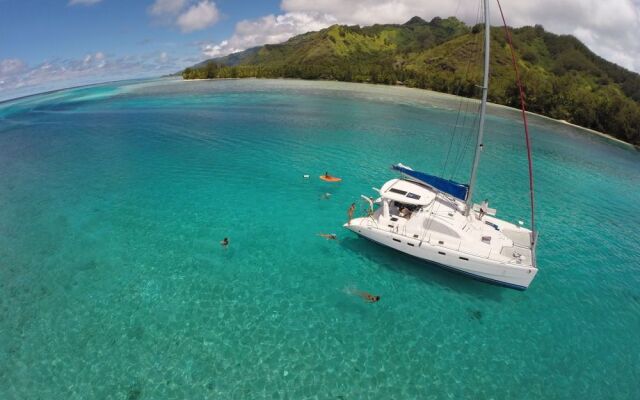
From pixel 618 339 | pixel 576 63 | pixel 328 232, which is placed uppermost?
pixel 576 63

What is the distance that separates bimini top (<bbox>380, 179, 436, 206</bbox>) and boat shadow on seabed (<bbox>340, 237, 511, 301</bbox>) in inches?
173

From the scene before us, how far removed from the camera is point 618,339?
1998 cm

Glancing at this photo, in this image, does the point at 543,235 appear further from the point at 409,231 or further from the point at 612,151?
the point at 612,151

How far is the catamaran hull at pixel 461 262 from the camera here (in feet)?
68.2

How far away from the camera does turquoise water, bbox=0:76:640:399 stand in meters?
16.7

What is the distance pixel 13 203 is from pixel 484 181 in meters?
57.4

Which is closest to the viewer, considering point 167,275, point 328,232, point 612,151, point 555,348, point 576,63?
point 555,348

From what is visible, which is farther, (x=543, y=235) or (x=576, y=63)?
(x=576, y=63)

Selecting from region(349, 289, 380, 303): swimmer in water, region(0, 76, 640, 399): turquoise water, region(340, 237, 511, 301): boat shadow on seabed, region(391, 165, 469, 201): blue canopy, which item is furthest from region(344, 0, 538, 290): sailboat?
region(349, 289, 380, 303): swimmer in water

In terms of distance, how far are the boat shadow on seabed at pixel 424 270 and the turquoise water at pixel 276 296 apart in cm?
16

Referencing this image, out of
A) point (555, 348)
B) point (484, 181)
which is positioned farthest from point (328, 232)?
point (484, 181)

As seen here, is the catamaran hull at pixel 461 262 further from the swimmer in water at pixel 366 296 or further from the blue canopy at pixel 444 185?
the blue canopy at pixel 444 185

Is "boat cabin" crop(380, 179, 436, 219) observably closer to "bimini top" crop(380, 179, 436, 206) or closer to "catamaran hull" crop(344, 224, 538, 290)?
"bimini top" crop(380, 179, 436, 206)

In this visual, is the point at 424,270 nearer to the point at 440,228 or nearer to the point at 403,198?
the point at 440,228
